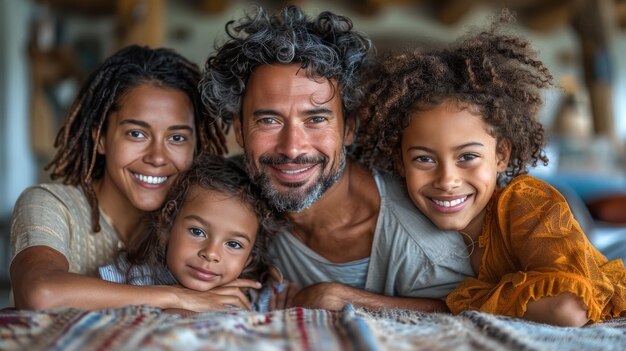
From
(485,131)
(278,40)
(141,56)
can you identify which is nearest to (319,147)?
(278,40)

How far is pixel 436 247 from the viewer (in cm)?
203

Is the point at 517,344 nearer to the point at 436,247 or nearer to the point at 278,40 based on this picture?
the point at 436,247

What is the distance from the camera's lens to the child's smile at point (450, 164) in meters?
1.89

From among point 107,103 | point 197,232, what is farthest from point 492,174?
point 107,103

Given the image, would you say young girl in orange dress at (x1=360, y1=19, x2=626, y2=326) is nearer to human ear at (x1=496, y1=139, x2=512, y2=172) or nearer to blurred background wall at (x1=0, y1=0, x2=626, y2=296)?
human ear at (x1=496, y1=139, x2=512, y2=172)

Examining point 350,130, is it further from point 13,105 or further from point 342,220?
point 13,105

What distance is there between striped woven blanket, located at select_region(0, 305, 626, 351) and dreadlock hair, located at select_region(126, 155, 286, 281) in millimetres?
547

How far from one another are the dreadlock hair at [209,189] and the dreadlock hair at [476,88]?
1.55 ft

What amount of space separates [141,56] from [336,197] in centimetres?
90

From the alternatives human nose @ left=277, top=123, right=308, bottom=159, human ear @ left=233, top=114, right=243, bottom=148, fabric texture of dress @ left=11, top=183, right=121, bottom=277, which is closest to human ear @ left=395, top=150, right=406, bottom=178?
human nose @ left=277, top=123, right=308, bottom=159

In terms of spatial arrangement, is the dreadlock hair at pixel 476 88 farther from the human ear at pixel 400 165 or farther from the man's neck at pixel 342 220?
the man's neck at pixel 342 220

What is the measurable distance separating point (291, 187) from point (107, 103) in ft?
2.50

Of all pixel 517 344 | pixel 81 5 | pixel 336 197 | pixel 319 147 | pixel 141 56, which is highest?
pixel 81 5

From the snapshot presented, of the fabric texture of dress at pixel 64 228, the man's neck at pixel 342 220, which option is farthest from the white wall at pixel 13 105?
the man's neck at pixel 342 220
